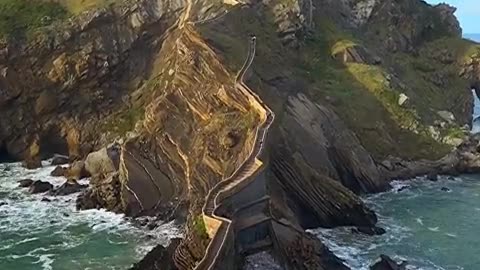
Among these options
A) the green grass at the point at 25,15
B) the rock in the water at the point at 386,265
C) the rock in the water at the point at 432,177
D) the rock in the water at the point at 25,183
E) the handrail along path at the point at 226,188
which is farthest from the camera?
the green grass at the point at 25,15

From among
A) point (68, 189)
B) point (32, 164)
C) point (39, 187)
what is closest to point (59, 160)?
point (32, 164)

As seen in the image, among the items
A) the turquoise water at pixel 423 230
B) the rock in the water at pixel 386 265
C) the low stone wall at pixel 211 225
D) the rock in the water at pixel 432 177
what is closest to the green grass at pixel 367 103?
the rock in the water at pixel 432 177

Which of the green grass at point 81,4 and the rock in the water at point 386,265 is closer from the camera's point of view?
the rock in the water at point 386,265

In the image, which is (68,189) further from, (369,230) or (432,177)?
(432,177)

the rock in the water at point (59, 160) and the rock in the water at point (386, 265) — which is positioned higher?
the rock in the water at point (59, 160)

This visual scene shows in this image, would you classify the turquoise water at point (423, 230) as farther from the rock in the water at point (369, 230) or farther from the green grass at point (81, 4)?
the green grass at point (81, 4)

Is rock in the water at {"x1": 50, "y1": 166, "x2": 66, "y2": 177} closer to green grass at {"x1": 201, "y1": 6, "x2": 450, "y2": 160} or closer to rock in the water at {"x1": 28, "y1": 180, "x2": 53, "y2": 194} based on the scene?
rock in the water at {"x1": 28, "y1": 180, "x2": 53, "y2": 194}
